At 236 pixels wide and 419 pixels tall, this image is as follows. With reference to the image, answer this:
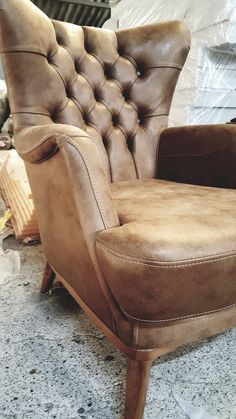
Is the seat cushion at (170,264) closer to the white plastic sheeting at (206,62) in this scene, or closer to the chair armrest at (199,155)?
the chair armrest at (199,155)

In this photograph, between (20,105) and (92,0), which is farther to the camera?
(92,0)

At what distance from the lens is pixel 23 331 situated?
3.23 feet

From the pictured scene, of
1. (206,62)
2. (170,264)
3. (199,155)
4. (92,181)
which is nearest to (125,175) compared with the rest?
(199,155)

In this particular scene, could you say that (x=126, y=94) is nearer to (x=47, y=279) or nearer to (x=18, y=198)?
(x=47, y=279)

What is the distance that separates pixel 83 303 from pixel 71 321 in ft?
1.05

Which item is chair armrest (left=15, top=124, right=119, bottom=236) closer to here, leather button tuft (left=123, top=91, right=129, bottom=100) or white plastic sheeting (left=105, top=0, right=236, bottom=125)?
leather button tuft (left=123, top=91, right=129, bottom=100)

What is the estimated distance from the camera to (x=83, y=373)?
82 centimetres

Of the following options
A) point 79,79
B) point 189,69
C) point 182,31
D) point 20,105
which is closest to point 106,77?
point 79,79

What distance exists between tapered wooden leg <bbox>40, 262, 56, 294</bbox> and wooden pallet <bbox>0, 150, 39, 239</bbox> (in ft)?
1.83

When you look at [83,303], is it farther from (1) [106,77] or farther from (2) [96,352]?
(1) [106,77]

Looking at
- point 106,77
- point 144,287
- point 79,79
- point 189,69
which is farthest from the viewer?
point 189,69

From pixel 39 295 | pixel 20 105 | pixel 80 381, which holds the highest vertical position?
pixel 20 105

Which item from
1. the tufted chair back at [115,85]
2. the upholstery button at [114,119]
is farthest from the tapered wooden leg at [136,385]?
the upholstery button at [114,119]

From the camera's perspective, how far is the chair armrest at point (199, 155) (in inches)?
40.8
